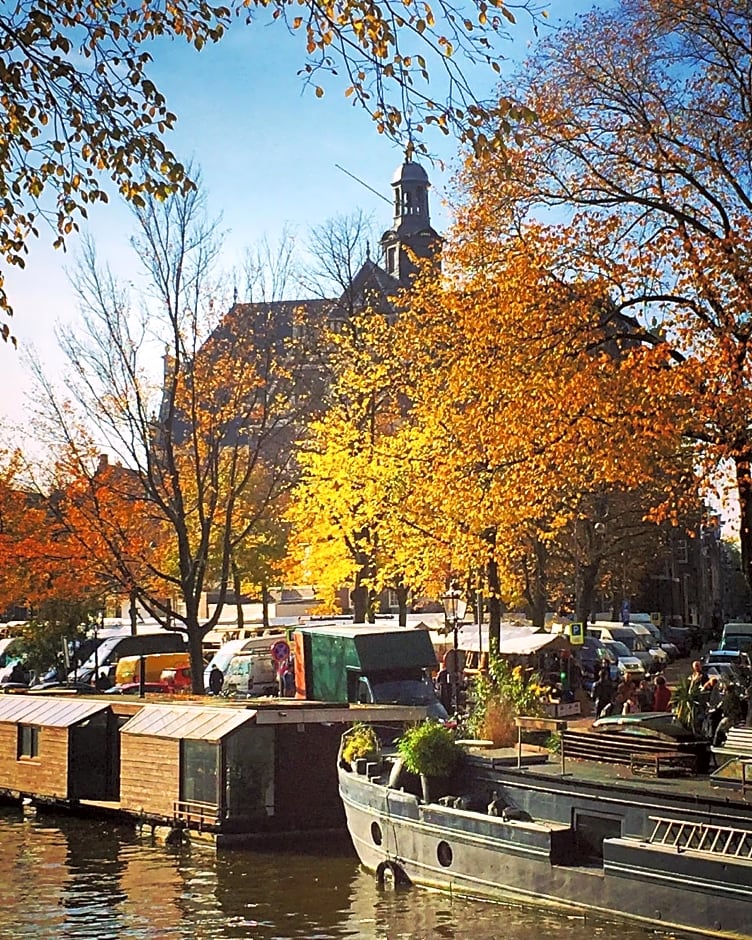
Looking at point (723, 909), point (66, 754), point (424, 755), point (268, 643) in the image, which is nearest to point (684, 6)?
point (424, 755)

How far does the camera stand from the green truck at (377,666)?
31.0 meters

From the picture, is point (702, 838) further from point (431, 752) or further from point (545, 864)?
point (431, 752)

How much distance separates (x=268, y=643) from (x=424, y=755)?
2418cm

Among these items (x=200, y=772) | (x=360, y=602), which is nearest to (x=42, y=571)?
(x=360, y=602)

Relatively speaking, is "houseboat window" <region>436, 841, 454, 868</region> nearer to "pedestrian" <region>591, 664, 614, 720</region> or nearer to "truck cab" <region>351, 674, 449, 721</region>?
"truck cab" <region>351, 674, 449, 721</region>

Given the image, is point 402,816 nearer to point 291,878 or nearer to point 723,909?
point 291,878

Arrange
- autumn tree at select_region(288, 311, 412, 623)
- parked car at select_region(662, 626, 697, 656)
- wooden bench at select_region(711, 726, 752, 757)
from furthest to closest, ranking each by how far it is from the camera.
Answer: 1. parked car at select_region(662, 626, 697, 656)
2. autumn tree at select_region(288, 311, 412, 623)
3. wooden bench at select_region(711, 726, 752, 757)

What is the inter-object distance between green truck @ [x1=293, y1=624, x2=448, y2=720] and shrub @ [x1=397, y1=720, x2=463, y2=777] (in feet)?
30.5

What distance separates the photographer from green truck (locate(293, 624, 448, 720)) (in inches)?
1222

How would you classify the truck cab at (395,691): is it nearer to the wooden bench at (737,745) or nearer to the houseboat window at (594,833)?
the houseboat window at (594,833)

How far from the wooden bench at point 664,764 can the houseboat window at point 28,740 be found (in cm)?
1782

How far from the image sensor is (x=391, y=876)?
21.0m

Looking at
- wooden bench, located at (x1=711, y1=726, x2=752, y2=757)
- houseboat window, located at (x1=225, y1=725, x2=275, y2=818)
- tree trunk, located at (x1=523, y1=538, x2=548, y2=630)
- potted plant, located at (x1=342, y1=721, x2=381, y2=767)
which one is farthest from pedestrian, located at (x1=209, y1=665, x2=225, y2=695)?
wooden bench, located at (x1=711, y1=726, x2=752, y2=757)

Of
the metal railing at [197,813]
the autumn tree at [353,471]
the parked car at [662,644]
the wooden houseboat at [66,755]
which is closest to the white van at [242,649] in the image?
A: the autumn tree at [353,471]
